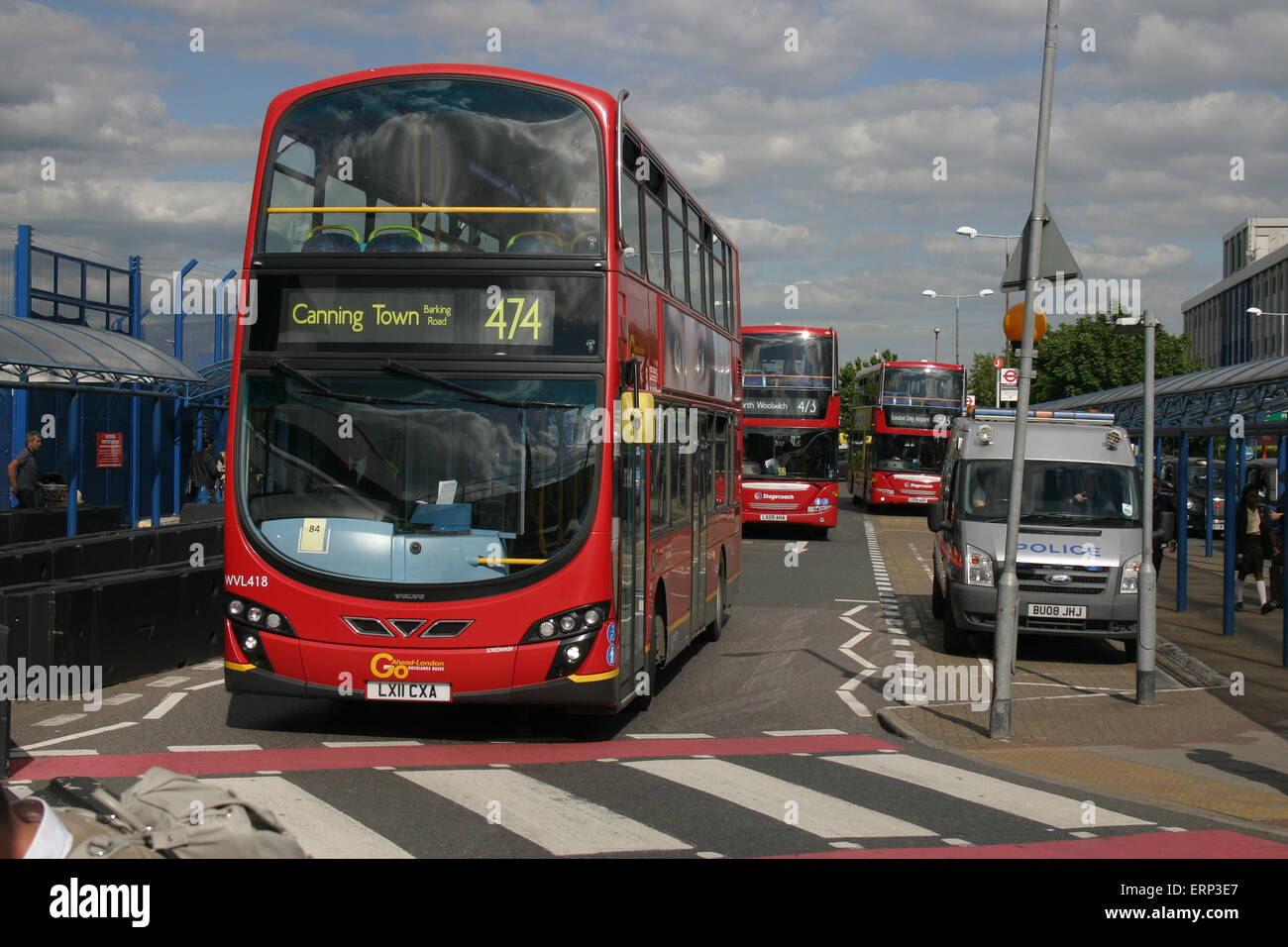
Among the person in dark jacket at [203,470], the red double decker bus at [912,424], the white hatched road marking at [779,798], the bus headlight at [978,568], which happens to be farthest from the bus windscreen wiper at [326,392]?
the red double decker bus at [912,424]

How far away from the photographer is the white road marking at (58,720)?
1010 cm

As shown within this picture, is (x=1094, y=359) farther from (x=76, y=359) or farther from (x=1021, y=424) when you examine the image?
(x=1021, y=424)

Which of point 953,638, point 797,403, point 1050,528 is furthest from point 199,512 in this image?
point 1050,528

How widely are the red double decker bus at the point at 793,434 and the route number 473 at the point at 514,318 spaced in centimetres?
2237

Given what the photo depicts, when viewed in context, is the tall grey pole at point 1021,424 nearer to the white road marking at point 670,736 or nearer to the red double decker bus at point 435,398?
the white road marking at point 670,736

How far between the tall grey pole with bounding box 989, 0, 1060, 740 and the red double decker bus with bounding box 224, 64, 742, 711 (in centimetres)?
307

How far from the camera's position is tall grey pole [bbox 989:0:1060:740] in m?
10.5

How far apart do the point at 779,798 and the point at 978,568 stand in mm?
6942

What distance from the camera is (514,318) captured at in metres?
9.16

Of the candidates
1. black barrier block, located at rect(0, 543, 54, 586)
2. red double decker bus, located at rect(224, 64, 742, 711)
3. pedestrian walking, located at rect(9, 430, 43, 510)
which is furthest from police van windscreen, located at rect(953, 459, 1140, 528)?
pedestrian walking, located at rect(9, 430, 43, 510)

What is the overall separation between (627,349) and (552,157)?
55.4 inches

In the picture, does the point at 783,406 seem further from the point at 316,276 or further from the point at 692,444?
the point at 316,276

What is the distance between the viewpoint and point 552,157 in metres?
9.35
